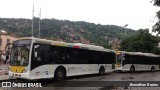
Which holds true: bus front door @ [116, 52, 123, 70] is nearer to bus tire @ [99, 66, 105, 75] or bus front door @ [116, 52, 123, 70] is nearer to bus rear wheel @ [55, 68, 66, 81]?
bus tire @ [99, 66, 105, 75]

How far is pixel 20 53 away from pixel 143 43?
33426mm

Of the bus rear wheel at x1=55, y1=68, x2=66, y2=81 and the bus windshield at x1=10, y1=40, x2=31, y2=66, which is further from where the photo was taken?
the bus rear wheel at x1=55, y1=68, x2=66, y2=81

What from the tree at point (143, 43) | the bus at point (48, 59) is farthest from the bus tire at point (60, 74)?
the tree at point (143, 43)

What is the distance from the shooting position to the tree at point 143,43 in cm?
4800

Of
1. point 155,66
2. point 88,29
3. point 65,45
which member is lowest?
point 155,66

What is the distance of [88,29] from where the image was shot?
84500mm

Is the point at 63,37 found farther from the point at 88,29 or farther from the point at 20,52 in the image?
the point at 20,52

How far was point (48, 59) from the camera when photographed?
61.6ft

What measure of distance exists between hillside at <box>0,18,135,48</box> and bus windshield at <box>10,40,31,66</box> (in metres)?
47.2

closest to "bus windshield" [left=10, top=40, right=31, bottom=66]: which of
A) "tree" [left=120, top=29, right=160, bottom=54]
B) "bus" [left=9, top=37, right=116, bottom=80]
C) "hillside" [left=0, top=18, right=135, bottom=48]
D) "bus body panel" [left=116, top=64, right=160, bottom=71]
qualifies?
"bus" [left=9, top=37, right=116, bottom=80]

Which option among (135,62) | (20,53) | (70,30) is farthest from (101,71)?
(70,30)

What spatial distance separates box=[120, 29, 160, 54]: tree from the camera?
48.0 metres

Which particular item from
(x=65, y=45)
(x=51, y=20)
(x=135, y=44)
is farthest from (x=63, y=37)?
(x=65, y=45)

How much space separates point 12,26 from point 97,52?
54501mm
